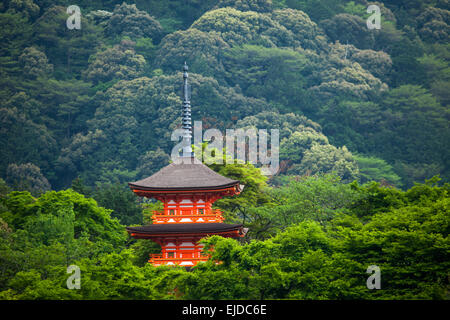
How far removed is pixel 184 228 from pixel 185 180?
1956 mm

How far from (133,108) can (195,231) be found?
4607 centimetres

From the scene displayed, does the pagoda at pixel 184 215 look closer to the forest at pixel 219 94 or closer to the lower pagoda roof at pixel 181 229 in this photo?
the lower pagoda roof at pixel 181 229

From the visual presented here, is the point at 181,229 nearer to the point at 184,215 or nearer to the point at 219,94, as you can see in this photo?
the point at 184,215

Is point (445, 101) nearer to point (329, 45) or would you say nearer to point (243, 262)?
point (329, 45)

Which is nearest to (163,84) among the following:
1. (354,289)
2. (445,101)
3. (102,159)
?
(102,159)

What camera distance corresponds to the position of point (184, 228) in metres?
29.1

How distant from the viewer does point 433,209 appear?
97.6ft

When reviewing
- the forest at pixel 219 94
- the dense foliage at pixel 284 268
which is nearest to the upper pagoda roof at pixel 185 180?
the dense foliage at pixel 284 268

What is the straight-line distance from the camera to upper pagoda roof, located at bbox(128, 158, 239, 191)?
96.8 feet

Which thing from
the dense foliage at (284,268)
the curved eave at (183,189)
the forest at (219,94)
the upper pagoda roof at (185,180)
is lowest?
the dense foliage at (284,268)

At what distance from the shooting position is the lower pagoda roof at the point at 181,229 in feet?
94.5

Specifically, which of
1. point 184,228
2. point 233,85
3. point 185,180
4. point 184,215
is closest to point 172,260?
point 184,228

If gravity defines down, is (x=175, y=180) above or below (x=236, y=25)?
below

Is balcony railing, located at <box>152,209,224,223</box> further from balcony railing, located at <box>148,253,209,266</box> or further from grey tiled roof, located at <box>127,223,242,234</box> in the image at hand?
balcony railing, located at <box>148,253,209,266</box>
